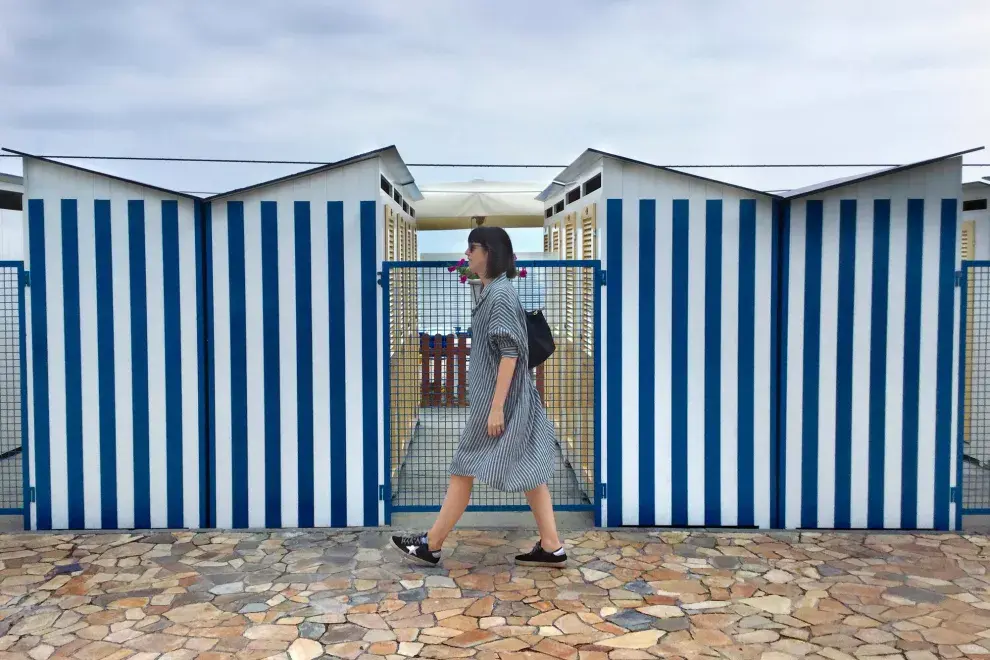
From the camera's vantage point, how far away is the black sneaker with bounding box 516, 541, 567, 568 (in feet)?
14.4

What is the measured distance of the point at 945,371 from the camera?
5.10m

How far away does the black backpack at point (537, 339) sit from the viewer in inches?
172

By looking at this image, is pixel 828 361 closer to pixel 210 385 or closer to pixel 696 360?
pixel 696 360

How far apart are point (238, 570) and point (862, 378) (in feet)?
11.8

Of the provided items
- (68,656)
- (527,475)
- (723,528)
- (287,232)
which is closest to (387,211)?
(287,232)

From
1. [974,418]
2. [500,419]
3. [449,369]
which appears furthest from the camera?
[974,418]

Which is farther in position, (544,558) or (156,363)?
(156,363)

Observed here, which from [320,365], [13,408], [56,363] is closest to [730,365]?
[320,365]

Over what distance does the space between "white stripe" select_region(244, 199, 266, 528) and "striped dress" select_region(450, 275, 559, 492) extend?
1.38 m

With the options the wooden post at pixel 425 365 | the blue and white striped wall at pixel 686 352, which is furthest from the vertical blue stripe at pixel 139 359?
the blue and white striped wall at pixel 686 352

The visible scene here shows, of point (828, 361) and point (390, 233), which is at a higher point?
point (390, 233)

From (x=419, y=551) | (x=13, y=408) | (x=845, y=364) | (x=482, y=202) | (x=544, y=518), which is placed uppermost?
(x=482, y=202)

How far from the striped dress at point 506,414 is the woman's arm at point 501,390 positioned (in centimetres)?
6

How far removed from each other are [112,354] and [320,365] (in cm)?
121
